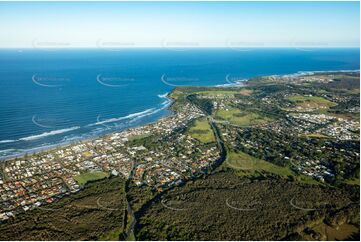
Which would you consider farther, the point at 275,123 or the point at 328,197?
the point at 275,123

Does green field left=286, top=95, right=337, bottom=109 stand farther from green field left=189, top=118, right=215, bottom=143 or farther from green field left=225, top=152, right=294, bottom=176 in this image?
green field left=225, top=152, right=294, bottom=176

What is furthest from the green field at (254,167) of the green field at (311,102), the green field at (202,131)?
the green field at (311,102)

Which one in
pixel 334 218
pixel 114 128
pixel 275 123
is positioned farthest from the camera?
pixel 275 123

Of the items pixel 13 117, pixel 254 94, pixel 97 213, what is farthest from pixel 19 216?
pixel 254 94

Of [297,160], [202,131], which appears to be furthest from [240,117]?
[297,160]

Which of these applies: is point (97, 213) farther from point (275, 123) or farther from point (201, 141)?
point (275, 123)

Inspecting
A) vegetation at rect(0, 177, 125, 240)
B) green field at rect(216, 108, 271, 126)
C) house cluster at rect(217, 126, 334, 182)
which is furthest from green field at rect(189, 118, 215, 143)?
vegetation at rect(0, 177, 125, 240)

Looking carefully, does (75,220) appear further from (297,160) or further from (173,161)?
(297,160)
